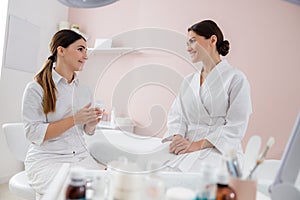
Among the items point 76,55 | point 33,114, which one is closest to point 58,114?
point 33,114

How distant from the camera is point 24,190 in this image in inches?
45.3

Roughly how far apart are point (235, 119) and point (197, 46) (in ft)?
1.03

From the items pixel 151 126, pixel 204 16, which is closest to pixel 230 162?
pixel 151 126

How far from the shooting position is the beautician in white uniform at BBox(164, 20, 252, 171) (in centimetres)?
101

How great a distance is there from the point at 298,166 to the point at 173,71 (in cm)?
69

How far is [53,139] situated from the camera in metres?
1.18

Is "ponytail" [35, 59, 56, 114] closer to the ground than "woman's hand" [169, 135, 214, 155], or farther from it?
farther from it

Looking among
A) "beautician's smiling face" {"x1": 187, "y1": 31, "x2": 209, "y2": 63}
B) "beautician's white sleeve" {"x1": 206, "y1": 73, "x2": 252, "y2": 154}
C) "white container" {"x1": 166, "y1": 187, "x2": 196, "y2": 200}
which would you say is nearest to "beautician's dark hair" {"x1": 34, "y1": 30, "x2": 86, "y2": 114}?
"beautician's smiling face" {"x1": 187, "y1": 31, "x2": 209, "y2": 63}

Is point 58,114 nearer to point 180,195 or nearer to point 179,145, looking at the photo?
point 179,145

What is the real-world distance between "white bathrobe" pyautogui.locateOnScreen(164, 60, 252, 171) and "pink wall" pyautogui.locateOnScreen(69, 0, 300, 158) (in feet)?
2.00

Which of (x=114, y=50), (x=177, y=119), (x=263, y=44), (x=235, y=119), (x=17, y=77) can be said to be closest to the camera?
(x=235, y=119)

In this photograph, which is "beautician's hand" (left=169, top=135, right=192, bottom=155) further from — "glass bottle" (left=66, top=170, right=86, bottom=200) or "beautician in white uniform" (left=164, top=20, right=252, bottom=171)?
"glass bottle" (left=66, top=170, right=86, bottom=200)

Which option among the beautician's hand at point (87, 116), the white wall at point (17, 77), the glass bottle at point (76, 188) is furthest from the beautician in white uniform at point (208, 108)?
the white wall at point (17, 77)

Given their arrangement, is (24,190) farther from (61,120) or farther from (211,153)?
(211,153)
